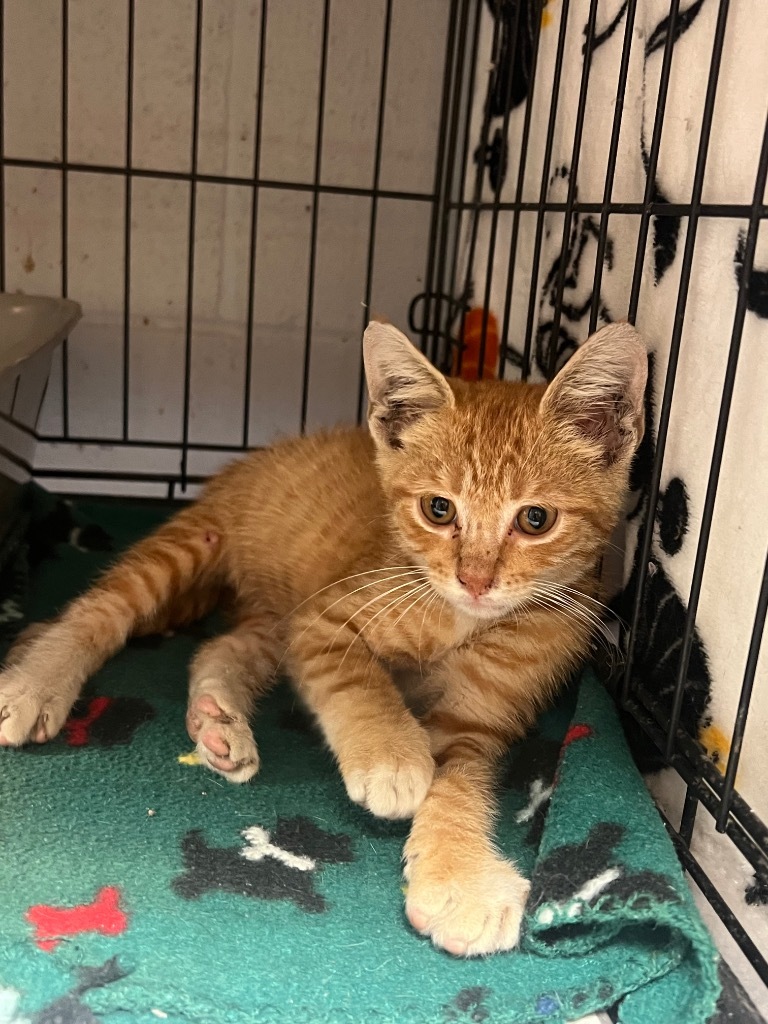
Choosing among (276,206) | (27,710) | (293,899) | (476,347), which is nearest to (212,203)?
(276,206)

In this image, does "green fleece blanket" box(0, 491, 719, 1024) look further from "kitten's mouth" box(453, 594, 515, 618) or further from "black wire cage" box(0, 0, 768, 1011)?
"black wire cage" box(0, 0, 768, 1011)

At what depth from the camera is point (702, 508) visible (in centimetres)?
122

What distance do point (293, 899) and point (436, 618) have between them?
48 cm

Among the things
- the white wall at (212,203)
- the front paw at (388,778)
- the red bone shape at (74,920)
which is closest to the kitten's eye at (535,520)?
the front paw at (388,778)

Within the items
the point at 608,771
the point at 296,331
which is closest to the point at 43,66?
the point at 296,331

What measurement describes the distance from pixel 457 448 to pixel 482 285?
2.71 feet

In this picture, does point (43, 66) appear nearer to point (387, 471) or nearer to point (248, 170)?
point (248, 170)

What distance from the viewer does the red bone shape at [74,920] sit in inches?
38.6

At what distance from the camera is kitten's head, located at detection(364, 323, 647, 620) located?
1260 mm

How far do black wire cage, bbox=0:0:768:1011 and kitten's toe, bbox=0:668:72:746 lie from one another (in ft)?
1.84

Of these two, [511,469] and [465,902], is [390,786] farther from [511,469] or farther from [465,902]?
[511,469]

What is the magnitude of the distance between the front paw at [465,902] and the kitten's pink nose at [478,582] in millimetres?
323

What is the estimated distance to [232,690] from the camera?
1448mm

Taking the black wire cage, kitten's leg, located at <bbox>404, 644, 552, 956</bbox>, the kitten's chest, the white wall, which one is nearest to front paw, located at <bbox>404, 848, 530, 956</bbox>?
kitten's leg, located at <bbox>404, 644, 552, 956</bbox>
